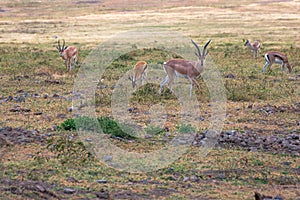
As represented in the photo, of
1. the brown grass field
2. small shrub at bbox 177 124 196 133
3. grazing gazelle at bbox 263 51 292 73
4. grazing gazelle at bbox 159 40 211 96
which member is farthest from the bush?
grazing gazelle at bbox 263 51 292 73

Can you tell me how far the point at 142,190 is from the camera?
19.7 ft

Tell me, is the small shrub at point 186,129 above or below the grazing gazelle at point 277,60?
above

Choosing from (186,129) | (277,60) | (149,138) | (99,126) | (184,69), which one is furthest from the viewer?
(277,60)

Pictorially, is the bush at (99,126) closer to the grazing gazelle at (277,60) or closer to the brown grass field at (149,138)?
the brown grass field at (149,138)

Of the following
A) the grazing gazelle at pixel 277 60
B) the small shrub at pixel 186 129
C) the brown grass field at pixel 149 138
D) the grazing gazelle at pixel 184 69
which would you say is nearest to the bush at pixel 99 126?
the brown grass field at pixel 149 138

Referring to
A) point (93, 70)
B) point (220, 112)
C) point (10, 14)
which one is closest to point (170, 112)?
point (220, 112)

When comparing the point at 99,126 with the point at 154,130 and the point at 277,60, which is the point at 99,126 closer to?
the point at 154,130

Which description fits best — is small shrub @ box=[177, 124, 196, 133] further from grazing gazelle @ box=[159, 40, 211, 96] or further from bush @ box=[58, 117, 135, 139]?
grazing gazelle @ box=[159, 40, 211, 96]

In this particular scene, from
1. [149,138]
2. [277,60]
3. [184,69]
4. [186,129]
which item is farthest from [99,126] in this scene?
[277,60]

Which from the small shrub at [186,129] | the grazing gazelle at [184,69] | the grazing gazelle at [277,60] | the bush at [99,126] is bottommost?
the grazing gazelle at [277,60]

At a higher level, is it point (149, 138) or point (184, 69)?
point (149, 138)

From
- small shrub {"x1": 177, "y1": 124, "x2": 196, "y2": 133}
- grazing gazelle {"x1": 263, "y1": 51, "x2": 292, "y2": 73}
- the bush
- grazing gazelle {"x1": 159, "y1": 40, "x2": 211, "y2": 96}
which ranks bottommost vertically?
grazing gazelle {"x1": 263, "y1": 51, "x2": 292, "y2": 73}

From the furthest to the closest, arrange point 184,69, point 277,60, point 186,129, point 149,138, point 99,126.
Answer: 1. point 277,60
2. point 184,69
3. point 186,129
4. point 99,126
5. point 149,138

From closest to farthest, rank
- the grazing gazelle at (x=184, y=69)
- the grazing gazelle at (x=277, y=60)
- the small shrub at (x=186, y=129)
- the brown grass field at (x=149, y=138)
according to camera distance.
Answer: the brown grass field at (x=149, y=138)
the small shrub at (x=186, y=129)
the grazing gazelle at (x=184, y=69)
the grazing gazelle at (x=277, y=60)
